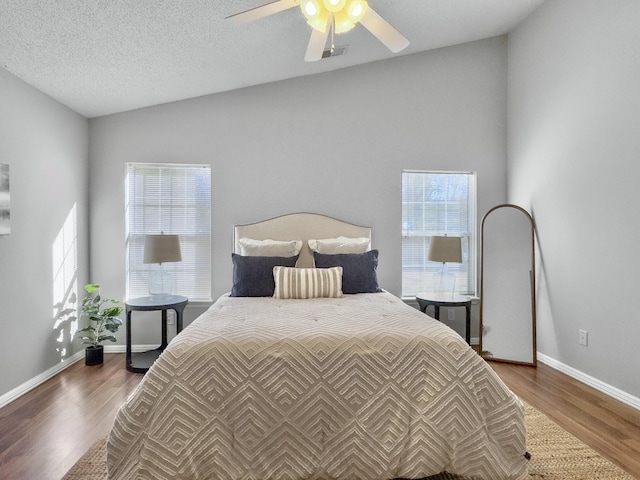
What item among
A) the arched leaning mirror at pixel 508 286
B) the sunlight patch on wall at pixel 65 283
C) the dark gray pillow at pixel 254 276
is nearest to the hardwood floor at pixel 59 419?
the sunlight patch on wall at pixel 65 283

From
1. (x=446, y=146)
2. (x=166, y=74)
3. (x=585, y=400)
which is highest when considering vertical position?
(x=166, y=74)

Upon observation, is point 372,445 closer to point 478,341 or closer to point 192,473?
point 192,473

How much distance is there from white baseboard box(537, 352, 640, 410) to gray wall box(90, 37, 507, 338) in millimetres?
1551

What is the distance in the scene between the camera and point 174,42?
2.89 m

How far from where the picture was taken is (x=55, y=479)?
1896 mm

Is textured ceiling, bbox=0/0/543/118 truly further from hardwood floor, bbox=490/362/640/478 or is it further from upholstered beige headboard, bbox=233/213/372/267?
hardwood floor, bbox=490/362/640/478

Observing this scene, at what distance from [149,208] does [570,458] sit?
12.9 feet

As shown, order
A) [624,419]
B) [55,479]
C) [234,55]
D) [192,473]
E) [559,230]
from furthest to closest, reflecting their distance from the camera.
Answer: [559,230]
[234,55]
[624,419]
[55,479]
[192,473]

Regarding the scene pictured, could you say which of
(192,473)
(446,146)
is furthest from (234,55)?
(192,473)

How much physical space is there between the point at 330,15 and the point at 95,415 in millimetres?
2890

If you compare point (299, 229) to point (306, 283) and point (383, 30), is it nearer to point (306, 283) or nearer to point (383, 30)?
point (306, 283)

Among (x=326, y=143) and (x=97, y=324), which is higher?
(x=326, y=143)

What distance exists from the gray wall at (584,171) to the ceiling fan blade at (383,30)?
1.74 metres

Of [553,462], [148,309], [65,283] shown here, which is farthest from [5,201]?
[553,462]
